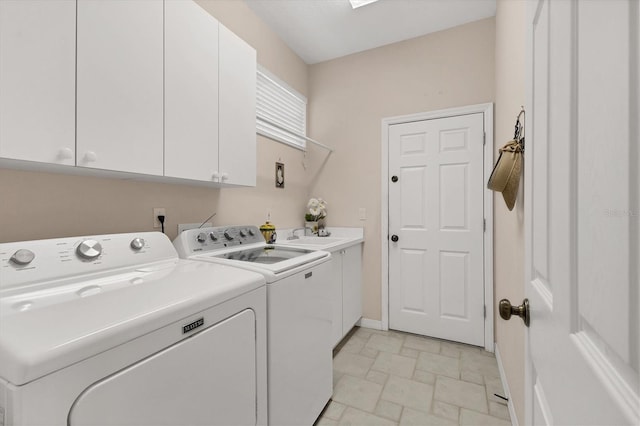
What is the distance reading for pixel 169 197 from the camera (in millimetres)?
1755

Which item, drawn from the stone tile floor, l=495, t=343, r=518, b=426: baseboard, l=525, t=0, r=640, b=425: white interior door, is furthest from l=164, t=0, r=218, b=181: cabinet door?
l=495, t=343, r=518, b=426: baseboard

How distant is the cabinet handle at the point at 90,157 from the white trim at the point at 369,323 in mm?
2673

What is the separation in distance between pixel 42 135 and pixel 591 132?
4.63ft

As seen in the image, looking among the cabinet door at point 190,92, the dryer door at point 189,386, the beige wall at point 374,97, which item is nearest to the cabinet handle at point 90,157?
the cabinet door at point 190,92

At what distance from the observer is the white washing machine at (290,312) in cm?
125

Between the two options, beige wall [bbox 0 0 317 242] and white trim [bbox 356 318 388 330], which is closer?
beige wall [bbox 0 0 317 242]

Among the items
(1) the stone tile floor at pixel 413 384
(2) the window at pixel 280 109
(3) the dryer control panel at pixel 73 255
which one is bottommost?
(1) the stone tile floor at pixel 413 384

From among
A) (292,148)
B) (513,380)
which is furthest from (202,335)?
(292,148)

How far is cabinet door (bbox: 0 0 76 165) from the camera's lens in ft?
2.83

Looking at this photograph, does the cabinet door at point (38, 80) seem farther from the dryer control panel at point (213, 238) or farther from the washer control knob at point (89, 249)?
the dryer control panel at point (213, 238)

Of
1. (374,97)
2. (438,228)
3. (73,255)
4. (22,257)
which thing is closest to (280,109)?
(374,97)

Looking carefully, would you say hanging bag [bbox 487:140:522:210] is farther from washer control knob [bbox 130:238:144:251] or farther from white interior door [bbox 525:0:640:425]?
washer control knob [bbox 130:238:144:251]

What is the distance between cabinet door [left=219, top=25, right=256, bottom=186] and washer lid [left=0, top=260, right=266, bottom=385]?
755 millimetres

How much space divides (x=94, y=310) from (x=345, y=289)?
206 cm
